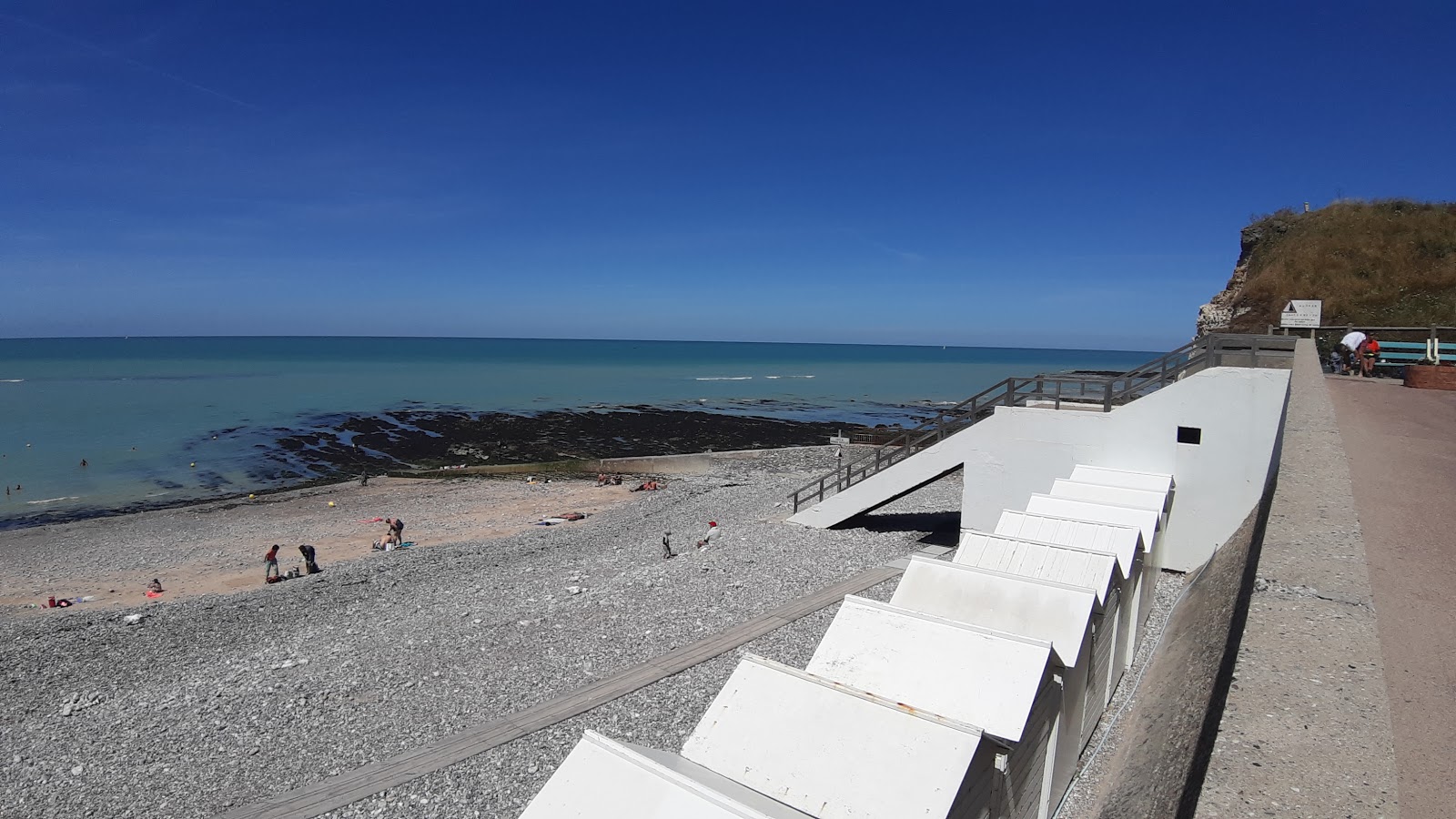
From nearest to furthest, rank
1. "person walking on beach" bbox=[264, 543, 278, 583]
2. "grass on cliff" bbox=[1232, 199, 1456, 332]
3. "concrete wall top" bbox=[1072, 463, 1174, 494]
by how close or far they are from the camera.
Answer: "concrete wall top" bbox=[1072, 463, 1174, 494] → "person walking on beach" bbox=[264, 543, 278, 583] → "grass on cliff" bbox=[1232, 199, 1456, 332]

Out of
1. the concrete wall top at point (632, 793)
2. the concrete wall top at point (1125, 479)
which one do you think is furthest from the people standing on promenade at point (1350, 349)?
the concrete wall top at point (632, 793)

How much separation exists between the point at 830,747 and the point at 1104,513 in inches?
273

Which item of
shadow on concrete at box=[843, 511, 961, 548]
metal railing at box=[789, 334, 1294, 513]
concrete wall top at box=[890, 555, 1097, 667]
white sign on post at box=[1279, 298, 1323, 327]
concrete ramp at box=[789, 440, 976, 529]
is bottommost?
shadow on concrete at box=[843, 511, 961, 548]

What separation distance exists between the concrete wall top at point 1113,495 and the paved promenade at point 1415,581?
92.0 inches

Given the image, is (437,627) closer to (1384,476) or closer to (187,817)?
(187,817)

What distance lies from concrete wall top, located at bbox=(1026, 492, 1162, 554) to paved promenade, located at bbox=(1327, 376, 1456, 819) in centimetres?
223

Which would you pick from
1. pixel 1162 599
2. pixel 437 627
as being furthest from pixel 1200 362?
pixel 437 627

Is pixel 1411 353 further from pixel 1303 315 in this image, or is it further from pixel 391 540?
pixel 391 540

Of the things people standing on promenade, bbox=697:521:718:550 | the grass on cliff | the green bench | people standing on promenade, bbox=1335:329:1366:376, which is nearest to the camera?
people standing on promenade, bbox=697:521:718:550

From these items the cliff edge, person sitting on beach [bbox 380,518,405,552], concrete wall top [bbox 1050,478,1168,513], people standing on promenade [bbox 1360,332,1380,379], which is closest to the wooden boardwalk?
concrete wall top [bbox 1050,478,1168,513]

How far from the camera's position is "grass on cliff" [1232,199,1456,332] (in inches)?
1071

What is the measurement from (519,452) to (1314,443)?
1540 inches

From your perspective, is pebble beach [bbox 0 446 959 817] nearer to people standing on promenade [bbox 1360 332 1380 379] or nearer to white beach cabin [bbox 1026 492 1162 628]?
white beach cabin [bbox 1026 492 1162 628]

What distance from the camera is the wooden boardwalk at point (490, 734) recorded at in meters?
7.60
